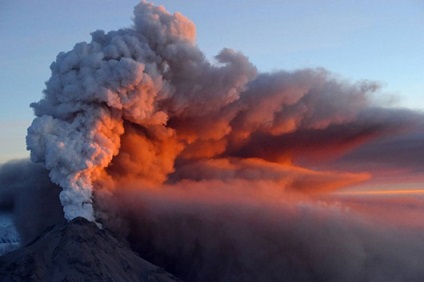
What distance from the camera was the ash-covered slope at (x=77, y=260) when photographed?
5053cm

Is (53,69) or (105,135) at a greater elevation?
(53,69)

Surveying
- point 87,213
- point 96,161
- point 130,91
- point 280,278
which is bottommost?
point 280,278

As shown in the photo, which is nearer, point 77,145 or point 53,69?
point 77,145

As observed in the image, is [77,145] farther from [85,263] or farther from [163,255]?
[163,255]

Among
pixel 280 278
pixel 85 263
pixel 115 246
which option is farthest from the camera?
pixel 280 278

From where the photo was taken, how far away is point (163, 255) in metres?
64.2

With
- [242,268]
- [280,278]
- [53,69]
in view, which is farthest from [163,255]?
[53,69]

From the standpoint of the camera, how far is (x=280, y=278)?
210 feet

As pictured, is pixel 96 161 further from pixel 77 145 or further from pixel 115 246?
pixel 115 246

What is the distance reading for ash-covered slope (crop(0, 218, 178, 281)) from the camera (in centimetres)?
5053

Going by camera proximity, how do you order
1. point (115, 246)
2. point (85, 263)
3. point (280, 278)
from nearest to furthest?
point (85, 263) → point (115, 246) → point (280, 278)

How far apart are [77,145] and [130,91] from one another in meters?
6.29

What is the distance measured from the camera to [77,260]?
51.6 metres

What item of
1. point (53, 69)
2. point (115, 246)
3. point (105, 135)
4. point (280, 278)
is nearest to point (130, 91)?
point (105, 135)
